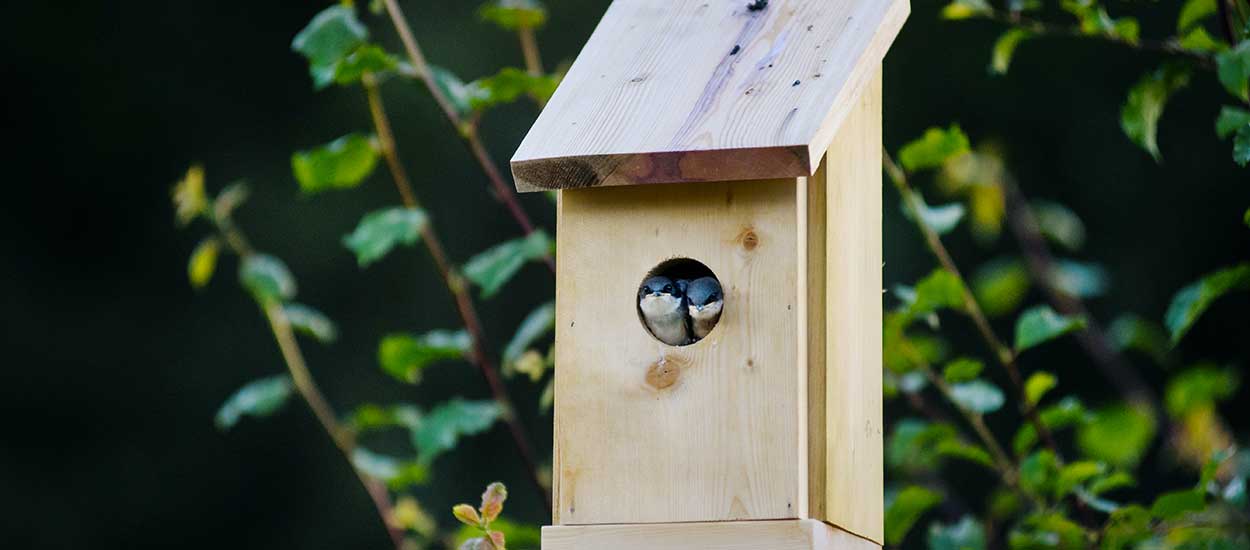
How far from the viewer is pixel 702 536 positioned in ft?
6.37

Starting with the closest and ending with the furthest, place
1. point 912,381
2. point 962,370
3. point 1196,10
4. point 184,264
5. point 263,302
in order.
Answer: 1. point 1196,10
2. point 962,370
3. point 912,381
4. point 263,302
5. point 184,264

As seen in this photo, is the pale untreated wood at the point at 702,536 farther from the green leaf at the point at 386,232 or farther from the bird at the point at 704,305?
the green leaf at the point at 386,232

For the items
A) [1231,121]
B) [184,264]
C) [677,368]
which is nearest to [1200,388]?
[1231,121]

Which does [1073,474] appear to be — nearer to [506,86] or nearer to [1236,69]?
[1236,69]

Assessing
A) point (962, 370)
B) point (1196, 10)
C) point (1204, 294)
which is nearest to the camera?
point (1204, 294)

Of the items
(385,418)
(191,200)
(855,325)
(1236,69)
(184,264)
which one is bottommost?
(184,264)

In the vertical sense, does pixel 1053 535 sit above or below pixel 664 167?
below

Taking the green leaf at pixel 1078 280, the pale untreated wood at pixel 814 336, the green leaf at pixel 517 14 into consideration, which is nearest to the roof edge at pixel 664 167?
the pale untreated wood at pixel 814 336

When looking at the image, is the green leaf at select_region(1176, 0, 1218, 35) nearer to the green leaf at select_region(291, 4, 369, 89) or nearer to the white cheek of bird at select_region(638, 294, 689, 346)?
the white cheek of bird at select_region(638, 294, 689, 346)

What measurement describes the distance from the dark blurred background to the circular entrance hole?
455cm

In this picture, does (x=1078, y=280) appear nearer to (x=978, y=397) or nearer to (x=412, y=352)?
(x=978, y=397)

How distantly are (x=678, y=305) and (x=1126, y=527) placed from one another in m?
0.69

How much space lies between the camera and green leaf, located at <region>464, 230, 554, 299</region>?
250 centimetres

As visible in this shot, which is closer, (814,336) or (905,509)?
(814,336)
